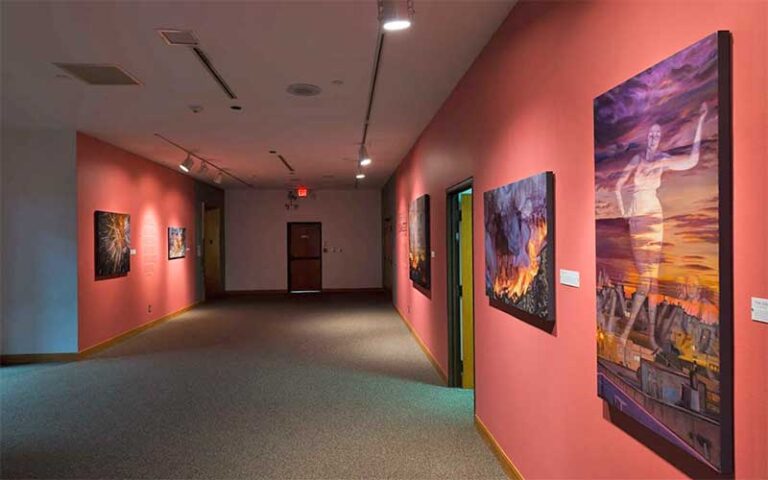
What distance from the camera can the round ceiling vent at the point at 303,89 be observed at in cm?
436

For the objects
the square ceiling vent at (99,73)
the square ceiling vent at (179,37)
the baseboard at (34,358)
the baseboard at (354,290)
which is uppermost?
the square ceiling vent at (99,73)

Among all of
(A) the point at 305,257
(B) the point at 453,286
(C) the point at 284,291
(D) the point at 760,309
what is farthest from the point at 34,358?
(A) the point at 305,257

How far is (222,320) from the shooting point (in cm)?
927

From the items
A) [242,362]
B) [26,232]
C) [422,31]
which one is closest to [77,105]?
[26,232]

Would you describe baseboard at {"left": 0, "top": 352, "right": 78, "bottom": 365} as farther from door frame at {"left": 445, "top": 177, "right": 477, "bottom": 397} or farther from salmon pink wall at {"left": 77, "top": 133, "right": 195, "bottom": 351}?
door frame at {"left": 445, "top": 177, "right": 477, "bottom": 397}

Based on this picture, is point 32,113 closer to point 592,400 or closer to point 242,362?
point 242,362

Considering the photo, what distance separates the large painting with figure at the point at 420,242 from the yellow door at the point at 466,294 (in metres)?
1.06

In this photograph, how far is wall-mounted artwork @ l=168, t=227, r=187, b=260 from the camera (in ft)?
31.0

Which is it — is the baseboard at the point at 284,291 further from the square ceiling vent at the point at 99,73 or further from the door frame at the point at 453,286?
the square ceiling vent at the point at 99,73

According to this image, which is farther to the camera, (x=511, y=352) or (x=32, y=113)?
(x=32, y=113)

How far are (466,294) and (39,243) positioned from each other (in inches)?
219

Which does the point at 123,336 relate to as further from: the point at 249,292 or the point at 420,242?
the point at 249,292

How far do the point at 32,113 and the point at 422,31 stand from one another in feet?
15.3

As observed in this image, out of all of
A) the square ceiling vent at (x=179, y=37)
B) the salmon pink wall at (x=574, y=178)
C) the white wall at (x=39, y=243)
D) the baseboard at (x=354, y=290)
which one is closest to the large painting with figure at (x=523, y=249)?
the salmon pink wall at (x=574, y=178)
